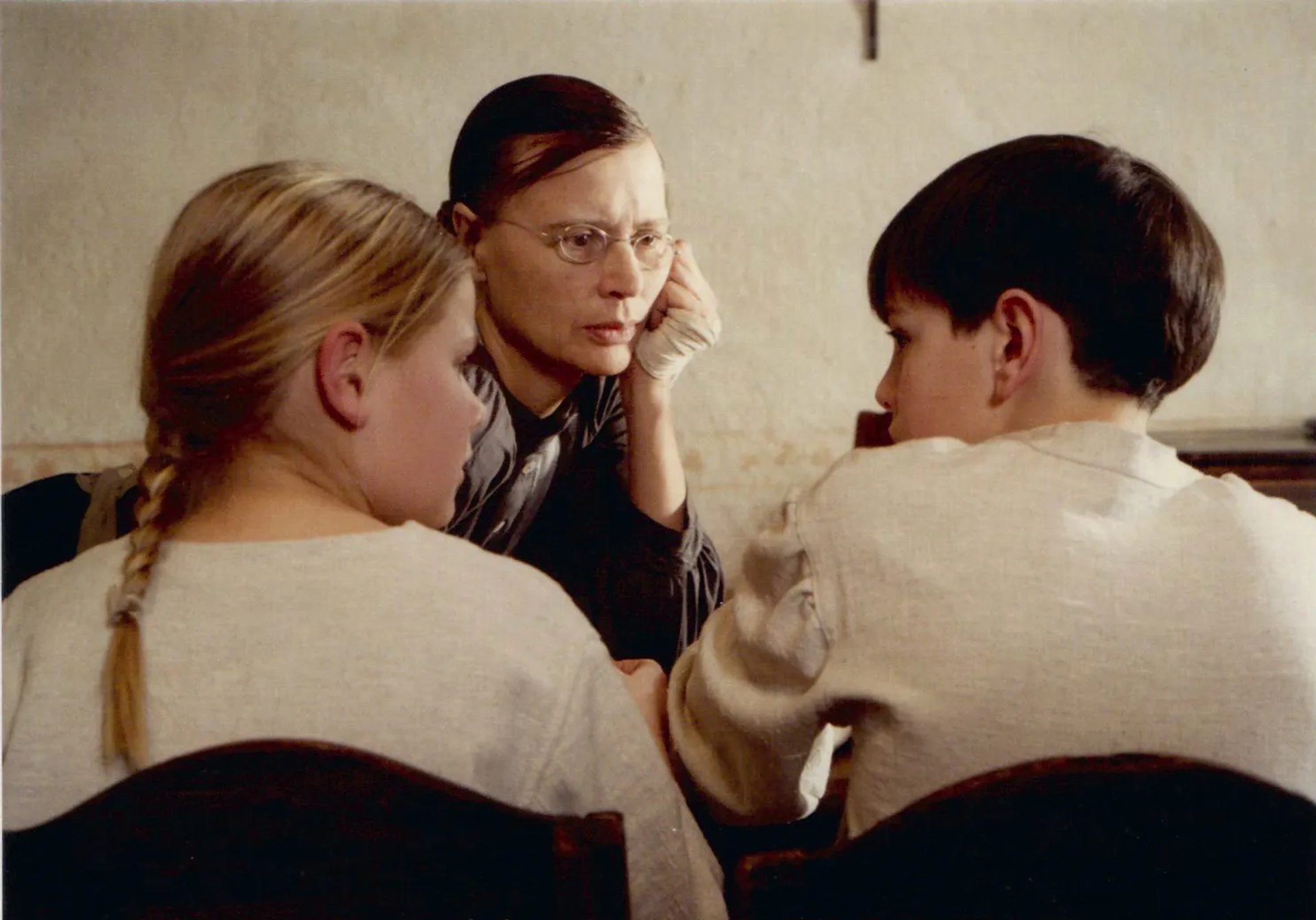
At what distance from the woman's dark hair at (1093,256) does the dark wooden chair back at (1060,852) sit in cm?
36

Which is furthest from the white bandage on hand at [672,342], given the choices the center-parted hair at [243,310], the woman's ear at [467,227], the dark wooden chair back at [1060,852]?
the dark wooden chair back at [1060,852]

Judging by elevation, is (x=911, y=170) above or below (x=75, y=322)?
above

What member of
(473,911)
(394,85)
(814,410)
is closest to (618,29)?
(394,85)

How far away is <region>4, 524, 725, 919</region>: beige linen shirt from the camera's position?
0.61 metres

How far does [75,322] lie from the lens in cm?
84

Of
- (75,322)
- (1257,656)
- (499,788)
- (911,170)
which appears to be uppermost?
(911,170)

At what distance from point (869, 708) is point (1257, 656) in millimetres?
210

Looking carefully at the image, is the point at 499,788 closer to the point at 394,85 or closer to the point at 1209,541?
the point at 1209,541

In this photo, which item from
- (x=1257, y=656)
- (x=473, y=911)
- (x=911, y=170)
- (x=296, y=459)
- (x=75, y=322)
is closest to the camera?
(x=473, y=911)

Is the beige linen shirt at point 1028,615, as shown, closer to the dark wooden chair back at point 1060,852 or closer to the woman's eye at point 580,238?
the dark wooden chair back at point 1060,852

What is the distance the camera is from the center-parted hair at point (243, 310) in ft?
2.22

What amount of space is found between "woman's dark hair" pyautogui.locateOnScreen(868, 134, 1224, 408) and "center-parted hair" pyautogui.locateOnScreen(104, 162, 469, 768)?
39 cm

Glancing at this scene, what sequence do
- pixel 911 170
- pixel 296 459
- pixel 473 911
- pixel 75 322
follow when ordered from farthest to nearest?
pixel 911 170 < pixel 75 322 < pixel 296 459 < pixel 473 911

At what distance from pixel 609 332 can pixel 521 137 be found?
0.18 meters
